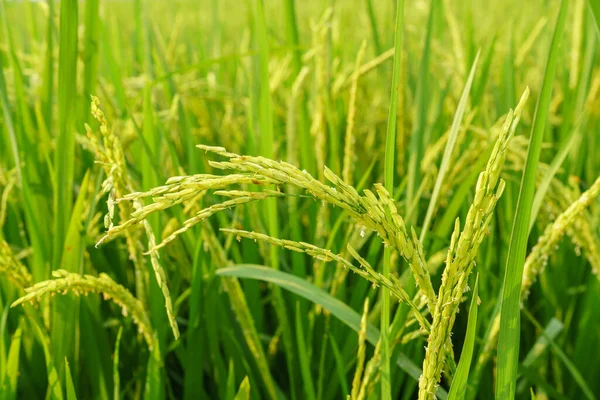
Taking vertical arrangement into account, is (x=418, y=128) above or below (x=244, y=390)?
above

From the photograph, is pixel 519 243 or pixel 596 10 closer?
pixel 519 243

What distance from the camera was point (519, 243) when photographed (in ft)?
1.83

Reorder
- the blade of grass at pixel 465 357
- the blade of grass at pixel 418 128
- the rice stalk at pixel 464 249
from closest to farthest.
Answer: the rice stalk at pixel 464 249
the blade of grass at pixel 465 357
the blade of grass at pixel 418 128

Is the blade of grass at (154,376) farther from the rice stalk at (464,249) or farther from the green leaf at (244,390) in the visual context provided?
the rice stalk at (464,249)

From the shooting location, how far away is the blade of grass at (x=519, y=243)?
1.79 feet

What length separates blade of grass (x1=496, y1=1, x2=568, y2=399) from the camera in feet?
1.79

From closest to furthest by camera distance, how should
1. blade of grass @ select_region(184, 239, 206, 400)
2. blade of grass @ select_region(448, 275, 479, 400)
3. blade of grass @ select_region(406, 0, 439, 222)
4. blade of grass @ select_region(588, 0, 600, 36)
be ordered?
blade of grass @ select_region(448, 275, 479, 400)
blade of grass @ select_region(588, 0, 600, 36)
blade of grass @ select_region(184, 239, 206, 400)
blade of grass @ select_region(406, 0, 439, 222)

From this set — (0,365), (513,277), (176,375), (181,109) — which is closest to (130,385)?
(176,375)

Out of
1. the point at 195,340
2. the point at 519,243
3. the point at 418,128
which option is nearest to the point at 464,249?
the point at 519,243

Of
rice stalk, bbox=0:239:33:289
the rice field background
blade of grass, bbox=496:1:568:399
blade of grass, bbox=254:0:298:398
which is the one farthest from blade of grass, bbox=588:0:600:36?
rice stalk, bbox=0:239:33:289

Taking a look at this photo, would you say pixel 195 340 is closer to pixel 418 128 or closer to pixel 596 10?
pixel 418 128

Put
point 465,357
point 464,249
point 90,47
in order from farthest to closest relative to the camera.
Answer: point 90,47 < point 465,357 < point 464,249

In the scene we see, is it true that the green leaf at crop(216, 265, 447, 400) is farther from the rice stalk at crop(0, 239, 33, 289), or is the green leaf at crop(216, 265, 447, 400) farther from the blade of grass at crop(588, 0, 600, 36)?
the blade of grass at crop(588, 0, 600, 36)

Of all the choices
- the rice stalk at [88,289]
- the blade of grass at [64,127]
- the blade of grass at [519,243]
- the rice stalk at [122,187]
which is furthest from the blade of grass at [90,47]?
the blade of grass at [519,243]
